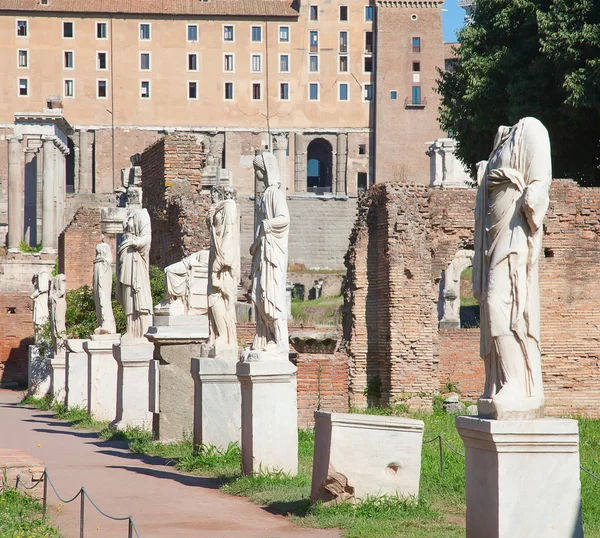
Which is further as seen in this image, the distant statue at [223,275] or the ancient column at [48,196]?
the ancient column at [48,196]

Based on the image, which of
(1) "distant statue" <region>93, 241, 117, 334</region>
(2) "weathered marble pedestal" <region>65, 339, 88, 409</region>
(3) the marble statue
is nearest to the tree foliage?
(1) "distant statue" <region>93, 241, 117, 334</region>

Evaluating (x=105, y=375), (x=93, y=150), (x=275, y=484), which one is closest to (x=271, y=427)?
(x=275, y=484)

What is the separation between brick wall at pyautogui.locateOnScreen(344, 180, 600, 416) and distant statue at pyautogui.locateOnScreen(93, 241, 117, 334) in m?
4.03

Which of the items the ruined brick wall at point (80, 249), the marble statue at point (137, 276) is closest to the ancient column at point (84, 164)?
the ruined brick wall at point (80, 249)

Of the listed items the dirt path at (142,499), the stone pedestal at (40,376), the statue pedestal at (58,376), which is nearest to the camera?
the dirt path at (142,499)

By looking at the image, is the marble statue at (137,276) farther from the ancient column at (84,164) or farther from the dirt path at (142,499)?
the ancient column at (84,164)

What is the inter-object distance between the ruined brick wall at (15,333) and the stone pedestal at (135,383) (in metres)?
16.5

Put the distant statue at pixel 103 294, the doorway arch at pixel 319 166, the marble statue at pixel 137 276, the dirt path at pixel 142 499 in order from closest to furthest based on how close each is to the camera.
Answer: the dirt path at pixel 142 499
the marble statue at pixel 137 276
the distant statue at pixel 103 294
the doorway arch at pixel 319 166

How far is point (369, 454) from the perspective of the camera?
7.28m

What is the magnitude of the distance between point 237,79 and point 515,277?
2711 inches

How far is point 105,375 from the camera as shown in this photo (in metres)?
15.1

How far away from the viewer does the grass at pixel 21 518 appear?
663 cm

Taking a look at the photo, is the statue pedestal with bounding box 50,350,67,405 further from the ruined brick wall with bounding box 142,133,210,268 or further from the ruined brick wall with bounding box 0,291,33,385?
the ruined brick wall with bounding box 0,291,33,385

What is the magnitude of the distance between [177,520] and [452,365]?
11268 millimetres
